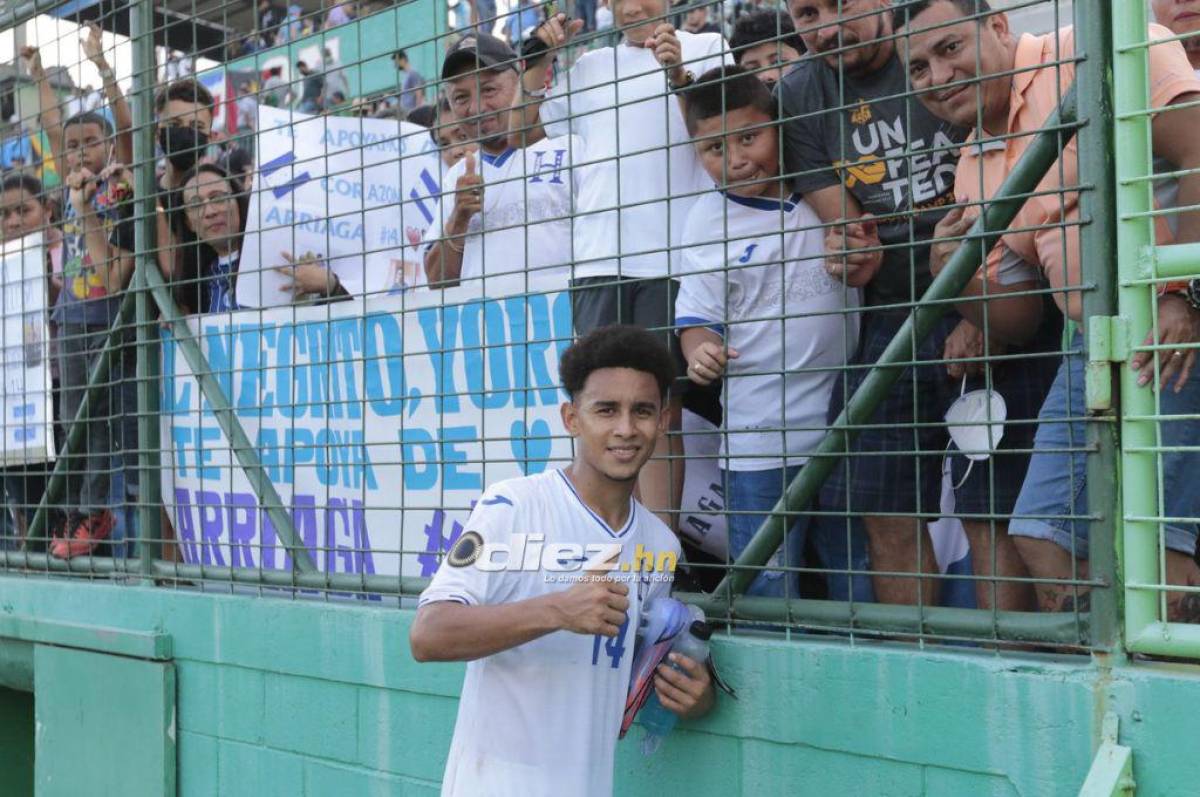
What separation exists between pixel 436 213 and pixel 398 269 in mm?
313

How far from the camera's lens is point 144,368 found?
523 centimetres

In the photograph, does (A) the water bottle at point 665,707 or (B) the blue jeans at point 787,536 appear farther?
(B) the blue jeans at point 787,536

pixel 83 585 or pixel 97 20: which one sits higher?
pixel 97 20

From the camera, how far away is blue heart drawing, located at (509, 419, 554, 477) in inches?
155

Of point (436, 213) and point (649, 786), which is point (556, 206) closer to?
point (436, 213)

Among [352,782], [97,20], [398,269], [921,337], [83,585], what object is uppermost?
[97,20]

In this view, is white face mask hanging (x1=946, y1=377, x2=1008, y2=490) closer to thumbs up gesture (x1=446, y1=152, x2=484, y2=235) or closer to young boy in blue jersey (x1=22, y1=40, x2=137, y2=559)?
thumbs up gesture (x1=446, y1=152, x2=484, y2=235)

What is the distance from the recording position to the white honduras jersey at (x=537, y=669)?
299cm

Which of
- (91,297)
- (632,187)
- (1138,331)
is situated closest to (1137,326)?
(1138,331)

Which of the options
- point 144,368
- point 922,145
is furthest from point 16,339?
point 922,145

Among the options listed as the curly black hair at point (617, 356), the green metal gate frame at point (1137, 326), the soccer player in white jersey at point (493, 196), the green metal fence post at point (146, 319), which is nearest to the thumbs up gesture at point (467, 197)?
the soccer player in white jersey at point (493, 196)

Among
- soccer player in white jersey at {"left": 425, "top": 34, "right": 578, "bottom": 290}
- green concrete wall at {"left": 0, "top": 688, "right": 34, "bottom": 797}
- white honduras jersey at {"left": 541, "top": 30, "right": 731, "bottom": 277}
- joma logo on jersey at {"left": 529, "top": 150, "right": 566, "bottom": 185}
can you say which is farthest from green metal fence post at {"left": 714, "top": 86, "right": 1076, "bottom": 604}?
green concrete wall at {"left": 0, "top": 688, "right": 34, "bottom": 797}

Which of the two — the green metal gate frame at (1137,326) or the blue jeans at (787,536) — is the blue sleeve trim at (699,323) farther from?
the green metal gate frame at (1137,326)

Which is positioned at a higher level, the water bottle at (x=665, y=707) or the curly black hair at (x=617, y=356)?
the curly black hair at (x=617, y=356)
